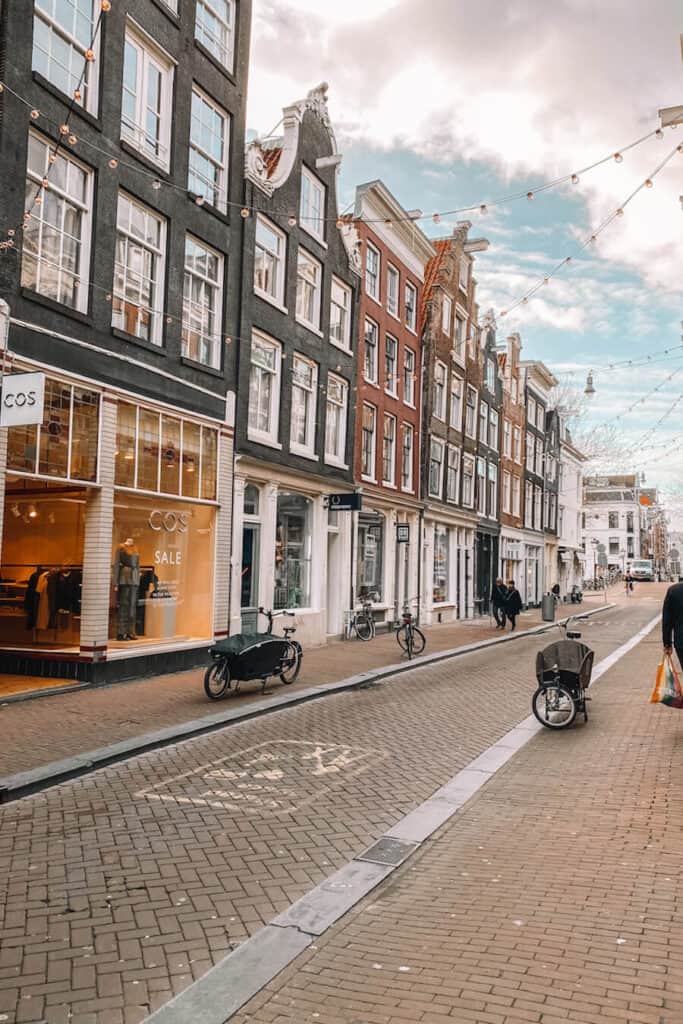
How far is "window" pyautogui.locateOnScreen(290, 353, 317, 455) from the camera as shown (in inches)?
798

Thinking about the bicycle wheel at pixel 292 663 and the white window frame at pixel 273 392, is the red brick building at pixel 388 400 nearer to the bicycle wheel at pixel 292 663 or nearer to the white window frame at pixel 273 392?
the white window frame at pixel 273 392

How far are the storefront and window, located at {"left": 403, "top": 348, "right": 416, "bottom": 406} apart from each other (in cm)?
1283

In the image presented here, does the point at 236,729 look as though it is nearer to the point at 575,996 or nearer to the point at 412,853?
the point at 412,853

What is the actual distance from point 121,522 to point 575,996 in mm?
11627

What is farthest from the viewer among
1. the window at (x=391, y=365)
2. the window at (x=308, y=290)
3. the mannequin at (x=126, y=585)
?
the window at (x=391, y=365)

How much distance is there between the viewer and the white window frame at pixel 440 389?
3050cm

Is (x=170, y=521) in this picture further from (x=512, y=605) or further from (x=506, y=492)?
(x=506, y=492)

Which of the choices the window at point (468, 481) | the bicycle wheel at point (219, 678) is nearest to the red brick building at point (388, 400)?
the window at point (468, 481)

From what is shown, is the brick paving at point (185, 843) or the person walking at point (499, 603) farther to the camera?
the person walking at point (499, 603)

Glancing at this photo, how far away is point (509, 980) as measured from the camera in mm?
3930

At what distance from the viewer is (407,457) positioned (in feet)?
92.8

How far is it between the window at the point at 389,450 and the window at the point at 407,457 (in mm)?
689

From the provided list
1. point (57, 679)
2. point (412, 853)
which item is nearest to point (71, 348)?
point (57, 679)

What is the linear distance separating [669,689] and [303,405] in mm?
13862
